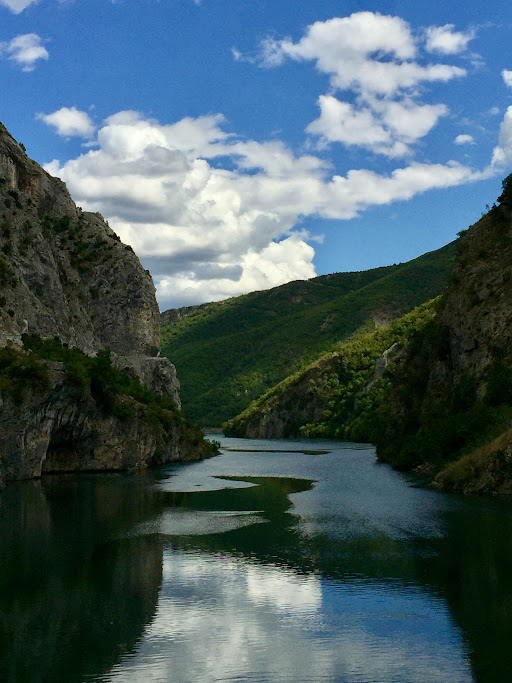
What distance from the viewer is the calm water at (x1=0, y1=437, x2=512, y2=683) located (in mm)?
15930

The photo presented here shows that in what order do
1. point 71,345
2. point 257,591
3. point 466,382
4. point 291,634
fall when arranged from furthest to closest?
point 71,345
point 466,382
point 257,591
point 291,634

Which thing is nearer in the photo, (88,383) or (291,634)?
(291,634)

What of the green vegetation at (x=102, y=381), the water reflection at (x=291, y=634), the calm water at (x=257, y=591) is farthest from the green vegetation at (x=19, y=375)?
the water reflection at (x=291, y=634)

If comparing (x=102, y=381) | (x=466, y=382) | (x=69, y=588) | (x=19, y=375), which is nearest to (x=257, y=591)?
(x=69, y=588)

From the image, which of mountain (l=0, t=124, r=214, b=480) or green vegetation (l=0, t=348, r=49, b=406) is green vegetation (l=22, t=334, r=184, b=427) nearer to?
mountain (l=0, t=124, r=214, b=480)

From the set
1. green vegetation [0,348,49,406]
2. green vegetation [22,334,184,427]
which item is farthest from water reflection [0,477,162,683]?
green vegetation [22,334,184,427]

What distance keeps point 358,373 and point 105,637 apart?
151 m

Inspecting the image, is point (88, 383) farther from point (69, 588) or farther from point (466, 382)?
point (69, 588)

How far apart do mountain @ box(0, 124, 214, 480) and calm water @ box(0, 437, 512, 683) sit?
11.3m

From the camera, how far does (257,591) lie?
2219 cm

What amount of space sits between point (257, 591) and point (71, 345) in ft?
218

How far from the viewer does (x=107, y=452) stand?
7088 cm

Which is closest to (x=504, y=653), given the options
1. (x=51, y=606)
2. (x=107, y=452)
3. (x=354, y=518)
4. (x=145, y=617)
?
(x=145, y=617)

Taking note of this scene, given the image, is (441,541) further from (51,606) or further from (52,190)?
(52,190)
